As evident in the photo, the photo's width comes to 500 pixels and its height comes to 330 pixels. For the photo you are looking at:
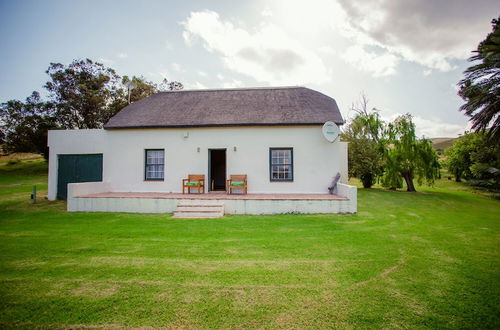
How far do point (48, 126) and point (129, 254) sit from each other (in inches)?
1034

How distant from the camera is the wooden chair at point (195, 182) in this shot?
11.1 metres

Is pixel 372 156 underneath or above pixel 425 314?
above

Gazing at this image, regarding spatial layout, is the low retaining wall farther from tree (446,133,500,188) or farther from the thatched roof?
tree (446,133,500,188)

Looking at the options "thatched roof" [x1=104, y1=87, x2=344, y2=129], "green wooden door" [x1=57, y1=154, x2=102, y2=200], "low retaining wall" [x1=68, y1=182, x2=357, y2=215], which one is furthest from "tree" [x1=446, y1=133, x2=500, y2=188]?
"green wooden door" [x1=57, y1=154, x2=102, y2=200]

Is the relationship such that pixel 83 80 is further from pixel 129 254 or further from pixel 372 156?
pixel 372 156

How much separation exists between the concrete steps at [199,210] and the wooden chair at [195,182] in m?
1.71

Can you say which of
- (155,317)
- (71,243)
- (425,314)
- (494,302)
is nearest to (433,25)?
(494,302)

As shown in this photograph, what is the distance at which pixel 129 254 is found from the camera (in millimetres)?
4965

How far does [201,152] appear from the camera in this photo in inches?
459

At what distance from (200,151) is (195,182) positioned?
163cm

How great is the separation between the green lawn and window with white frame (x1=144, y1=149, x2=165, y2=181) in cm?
A: 464

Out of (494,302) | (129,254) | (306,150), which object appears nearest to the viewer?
(494,302)

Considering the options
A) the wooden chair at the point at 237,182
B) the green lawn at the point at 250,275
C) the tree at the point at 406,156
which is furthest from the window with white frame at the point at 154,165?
the tree at the point at 406,156

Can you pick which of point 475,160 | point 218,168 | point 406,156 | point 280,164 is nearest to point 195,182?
point 218,168
